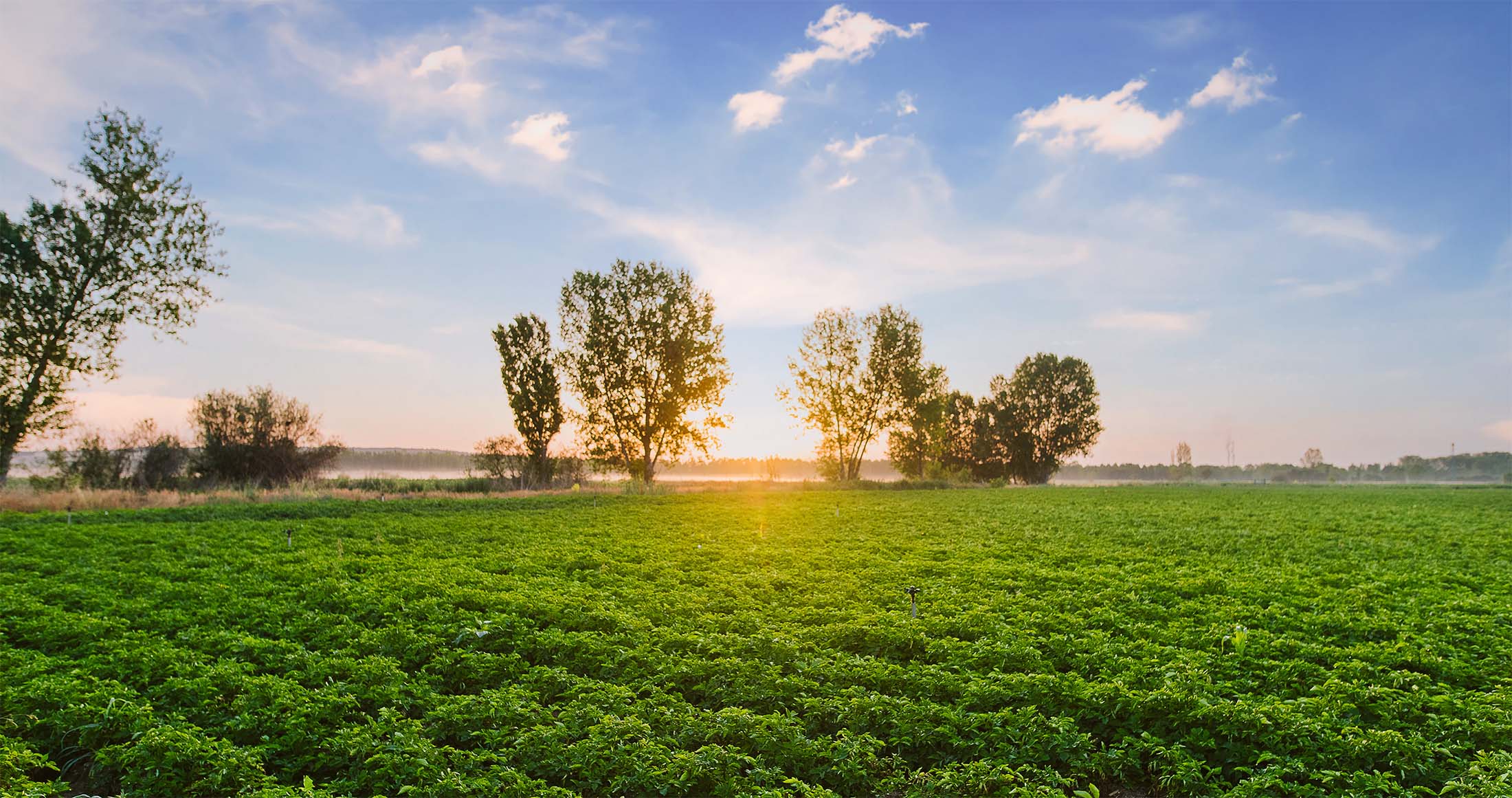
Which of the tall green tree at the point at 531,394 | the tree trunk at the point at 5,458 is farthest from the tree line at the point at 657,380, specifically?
the tree trunk at the point at 5,458

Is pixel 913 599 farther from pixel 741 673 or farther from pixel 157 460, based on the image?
pixel 157 460

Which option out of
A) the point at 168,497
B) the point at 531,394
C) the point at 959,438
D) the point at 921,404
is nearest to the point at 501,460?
the point at 531,394

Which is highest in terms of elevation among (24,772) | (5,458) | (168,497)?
(5,458)

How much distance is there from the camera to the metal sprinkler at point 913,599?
11553 mm

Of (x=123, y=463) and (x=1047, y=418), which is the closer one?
(x=123, y=463)

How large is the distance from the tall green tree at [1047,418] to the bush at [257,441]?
218 ft

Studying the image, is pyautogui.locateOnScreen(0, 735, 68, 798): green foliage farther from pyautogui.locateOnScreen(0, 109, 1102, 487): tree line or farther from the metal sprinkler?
pyautogui.locateOnScreen(0, 109, 1102, 487): tree line

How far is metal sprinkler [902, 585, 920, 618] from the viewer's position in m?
11.6

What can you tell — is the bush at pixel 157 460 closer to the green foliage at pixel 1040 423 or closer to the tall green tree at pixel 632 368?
the tall green tree at pixel 632 368

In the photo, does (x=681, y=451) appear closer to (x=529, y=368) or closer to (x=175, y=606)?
(x=529, y=368)

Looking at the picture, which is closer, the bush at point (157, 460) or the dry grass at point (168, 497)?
the dry grass at point (168, 497)

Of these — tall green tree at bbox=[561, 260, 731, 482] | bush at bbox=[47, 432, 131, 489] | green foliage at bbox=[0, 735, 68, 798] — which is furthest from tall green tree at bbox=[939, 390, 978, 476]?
green foliage at bbox=[0, 735, 68, 798]

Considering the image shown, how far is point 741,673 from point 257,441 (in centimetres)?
4720

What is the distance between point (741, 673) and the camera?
30.4 feet
